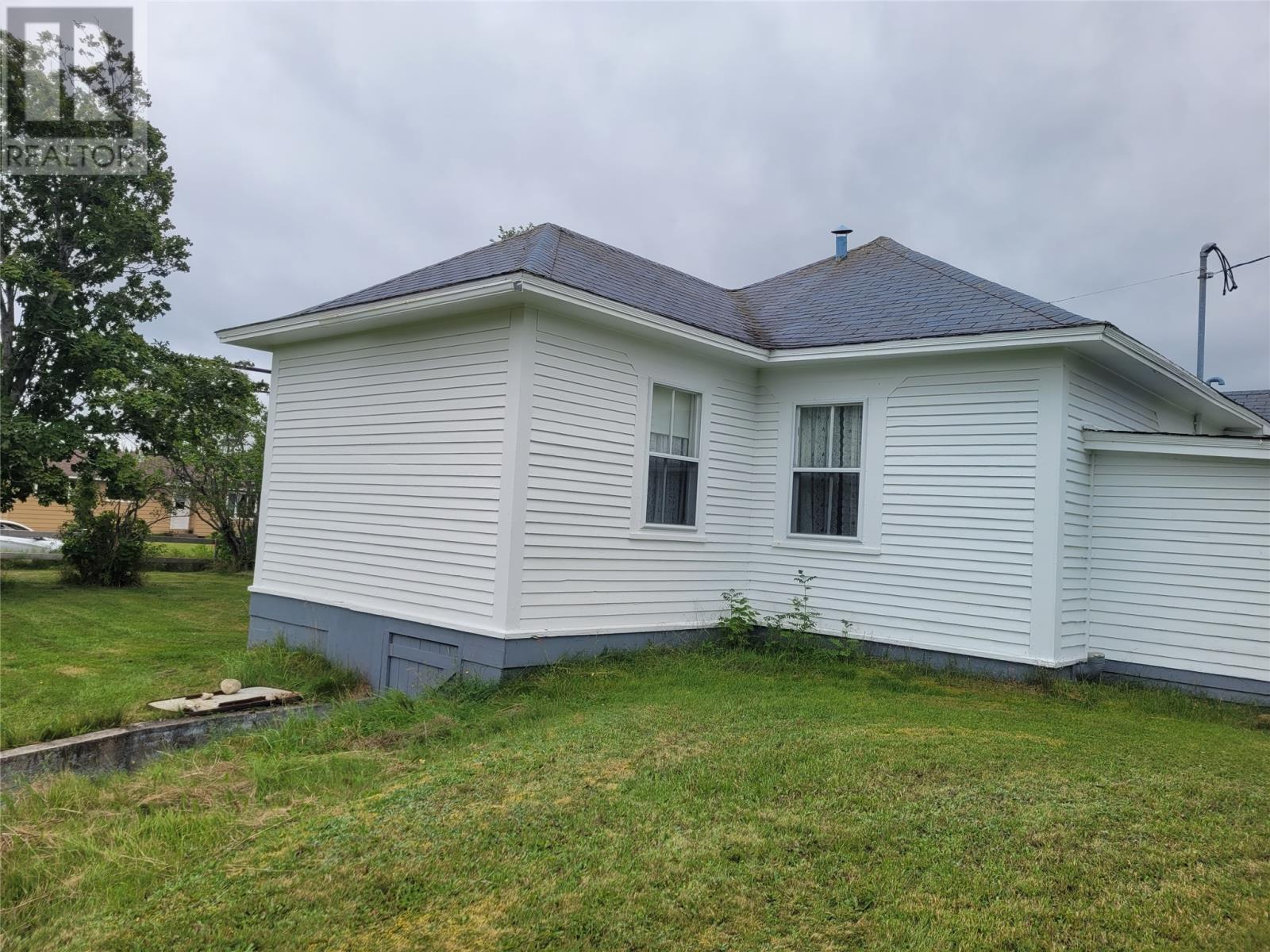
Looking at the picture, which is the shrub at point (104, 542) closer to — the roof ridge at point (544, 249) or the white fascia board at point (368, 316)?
the white fascia board at point (368, 316)

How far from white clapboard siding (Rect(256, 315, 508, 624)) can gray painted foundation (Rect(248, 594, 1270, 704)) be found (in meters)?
0.24

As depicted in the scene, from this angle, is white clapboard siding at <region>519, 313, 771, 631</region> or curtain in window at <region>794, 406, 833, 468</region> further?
curtain in window at <region>794, 406, 833, 468</region>

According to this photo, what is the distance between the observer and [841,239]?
12.2 metres

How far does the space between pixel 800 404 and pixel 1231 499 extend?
13.8ft

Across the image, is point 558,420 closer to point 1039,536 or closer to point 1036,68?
point 1039,536

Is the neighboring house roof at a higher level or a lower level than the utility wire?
lower

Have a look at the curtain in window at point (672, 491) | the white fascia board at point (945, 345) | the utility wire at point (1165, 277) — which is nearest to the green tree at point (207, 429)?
the curtain in window at point (672, 491)

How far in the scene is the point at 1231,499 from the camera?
786cm

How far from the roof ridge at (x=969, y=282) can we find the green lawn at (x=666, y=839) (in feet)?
13.2

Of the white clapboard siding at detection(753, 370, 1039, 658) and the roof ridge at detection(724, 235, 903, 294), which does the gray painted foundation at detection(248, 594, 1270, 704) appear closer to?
the white clapboard siding at detection(753, 370, 1039, 658)

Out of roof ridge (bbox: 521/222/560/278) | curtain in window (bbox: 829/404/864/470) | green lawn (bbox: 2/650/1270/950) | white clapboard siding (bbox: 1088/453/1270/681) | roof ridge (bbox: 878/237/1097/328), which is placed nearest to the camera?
green lawn (bbox: 2/650/1270/950)

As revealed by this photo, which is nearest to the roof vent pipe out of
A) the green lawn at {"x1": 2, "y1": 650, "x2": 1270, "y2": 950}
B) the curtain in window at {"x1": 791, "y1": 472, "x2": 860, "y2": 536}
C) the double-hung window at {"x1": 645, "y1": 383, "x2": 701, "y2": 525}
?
the curtain in window at {"x1": 791, "y1": 472, "x2": 860, "y2": 536}

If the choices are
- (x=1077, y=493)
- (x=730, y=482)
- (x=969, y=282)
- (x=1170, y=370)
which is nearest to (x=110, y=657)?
(x=730, y=482)

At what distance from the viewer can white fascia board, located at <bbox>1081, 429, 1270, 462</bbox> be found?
7.64m
